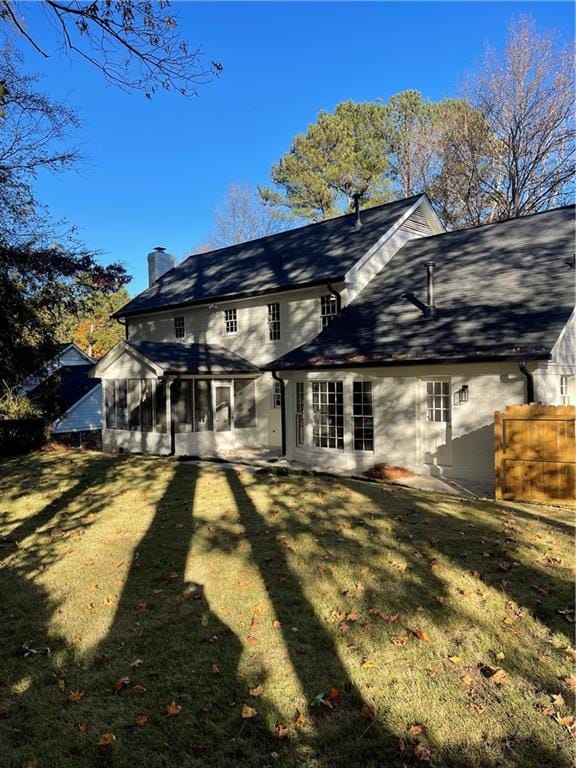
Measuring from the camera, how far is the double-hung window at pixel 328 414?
14.4m

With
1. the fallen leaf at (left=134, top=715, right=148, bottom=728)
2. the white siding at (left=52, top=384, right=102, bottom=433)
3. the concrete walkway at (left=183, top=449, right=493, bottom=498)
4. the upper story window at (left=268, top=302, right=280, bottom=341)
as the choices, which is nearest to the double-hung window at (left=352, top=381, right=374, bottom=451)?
the concrete walkway at (left=183, top=449, right=493, bottom=498)

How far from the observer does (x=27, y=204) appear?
39.5 feet

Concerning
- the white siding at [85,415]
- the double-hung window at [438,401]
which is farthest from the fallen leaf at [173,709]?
the white siding at [85,415]

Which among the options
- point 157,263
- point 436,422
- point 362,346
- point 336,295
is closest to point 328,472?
point 436,422

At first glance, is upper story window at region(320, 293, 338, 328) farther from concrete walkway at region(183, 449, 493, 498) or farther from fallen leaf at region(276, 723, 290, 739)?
fallen leaf at region(276, 723, 290, 739)

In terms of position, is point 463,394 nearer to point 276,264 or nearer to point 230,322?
point 276,264

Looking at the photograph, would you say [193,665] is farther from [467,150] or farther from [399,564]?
[467,150]

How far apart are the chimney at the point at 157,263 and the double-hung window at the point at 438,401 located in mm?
19003

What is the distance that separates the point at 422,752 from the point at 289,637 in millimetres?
1643

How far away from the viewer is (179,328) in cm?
2286

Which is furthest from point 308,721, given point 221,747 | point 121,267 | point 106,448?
point 106,448

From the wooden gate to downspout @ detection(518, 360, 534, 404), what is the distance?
3.19ft

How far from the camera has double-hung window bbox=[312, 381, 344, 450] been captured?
567 inches

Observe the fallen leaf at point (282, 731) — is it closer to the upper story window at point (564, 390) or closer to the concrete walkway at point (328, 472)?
the concrete walkway at point (328, 472)
